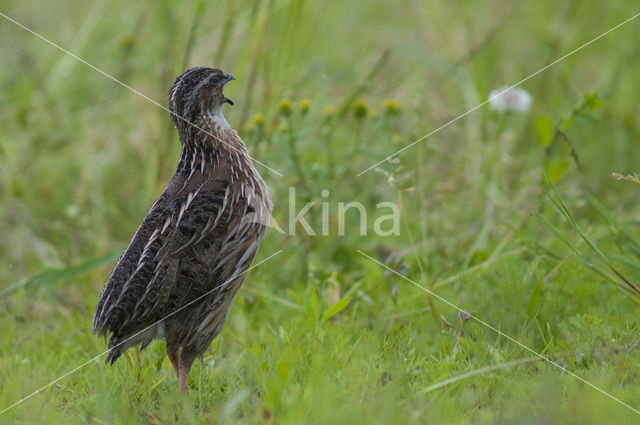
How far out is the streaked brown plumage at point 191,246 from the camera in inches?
127

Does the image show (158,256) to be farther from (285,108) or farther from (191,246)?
(285,108)

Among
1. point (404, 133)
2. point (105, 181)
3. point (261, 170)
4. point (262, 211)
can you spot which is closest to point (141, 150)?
→ point (105, 181)

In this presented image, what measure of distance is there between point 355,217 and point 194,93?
229cm

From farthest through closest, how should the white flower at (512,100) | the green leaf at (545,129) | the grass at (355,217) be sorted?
1. the white flower at (512,100)
2. the green leaf at (545,129)
3. the grass at (355,217)

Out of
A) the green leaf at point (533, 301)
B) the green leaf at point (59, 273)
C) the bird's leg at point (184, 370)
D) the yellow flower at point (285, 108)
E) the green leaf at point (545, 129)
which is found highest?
the yellow flower at point (285, 108)

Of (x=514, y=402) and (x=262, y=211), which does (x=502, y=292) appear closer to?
(x=514, y=402)

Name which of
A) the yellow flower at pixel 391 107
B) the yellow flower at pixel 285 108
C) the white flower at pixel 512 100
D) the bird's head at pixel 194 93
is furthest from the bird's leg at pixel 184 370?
the white flower at pixel 512 100

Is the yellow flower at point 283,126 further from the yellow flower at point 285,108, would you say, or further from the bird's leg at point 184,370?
the bird's leg at point 184,370

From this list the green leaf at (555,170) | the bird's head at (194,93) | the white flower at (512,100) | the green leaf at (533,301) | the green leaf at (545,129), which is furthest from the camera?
the white flower at (512,100)

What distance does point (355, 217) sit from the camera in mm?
5520

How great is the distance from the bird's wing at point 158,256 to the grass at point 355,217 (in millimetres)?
307

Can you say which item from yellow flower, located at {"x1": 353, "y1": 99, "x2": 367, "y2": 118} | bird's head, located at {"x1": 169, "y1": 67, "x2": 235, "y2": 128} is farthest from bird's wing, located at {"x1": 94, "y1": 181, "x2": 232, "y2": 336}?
yellow flower, located at {"x1": 353, "y1": 99, "x2": 367, "y2": 118}

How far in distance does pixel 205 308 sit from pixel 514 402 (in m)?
1.43

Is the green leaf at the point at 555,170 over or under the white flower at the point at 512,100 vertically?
under
